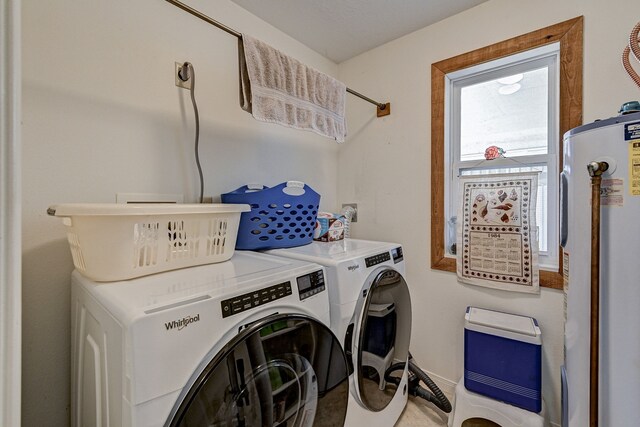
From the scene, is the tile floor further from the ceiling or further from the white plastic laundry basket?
the ceiling

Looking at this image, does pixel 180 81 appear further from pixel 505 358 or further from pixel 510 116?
pixel 505 358

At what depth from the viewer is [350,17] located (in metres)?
1.76

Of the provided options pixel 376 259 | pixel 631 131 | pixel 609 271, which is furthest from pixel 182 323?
pixel 631 131

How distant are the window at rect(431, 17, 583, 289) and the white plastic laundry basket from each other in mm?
1402

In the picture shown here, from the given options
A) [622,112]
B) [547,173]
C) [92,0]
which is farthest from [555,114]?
[92,0]

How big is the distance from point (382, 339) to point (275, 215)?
80 cm

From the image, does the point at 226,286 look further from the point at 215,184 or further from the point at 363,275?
the point at 215,184

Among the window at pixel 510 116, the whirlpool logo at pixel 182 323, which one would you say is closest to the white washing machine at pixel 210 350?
the whirlpool logo at pixel 182 323

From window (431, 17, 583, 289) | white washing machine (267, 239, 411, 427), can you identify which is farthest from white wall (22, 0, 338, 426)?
window (431, 17, 583, 289)

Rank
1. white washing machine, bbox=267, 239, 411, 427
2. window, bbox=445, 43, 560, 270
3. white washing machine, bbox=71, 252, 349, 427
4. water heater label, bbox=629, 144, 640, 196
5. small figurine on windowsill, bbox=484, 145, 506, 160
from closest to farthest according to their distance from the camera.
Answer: white washing machine, bbox=71, 252, 349, 427, water heater label, bbox=629, 144, 640, 196, white washing machine, bbox=267, 239, 411, 427, window, bbox=445, 43, 560, 270, small figurine on windowsill, bbox=484, 145, 506, 160

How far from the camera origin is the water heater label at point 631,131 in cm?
85

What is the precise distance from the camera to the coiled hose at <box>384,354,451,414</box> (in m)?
1.53

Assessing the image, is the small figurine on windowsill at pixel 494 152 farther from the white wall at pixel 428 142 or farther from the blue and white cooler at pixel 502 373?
the blue and white cooler at pixel 502 373

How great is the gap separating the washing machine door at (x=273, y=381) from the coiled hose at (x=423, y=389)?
0.58m
